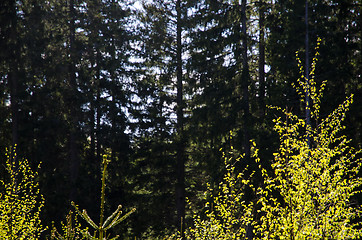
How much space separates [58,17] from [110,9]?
272cm

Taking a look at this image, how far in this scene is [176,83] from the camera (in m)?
19.7

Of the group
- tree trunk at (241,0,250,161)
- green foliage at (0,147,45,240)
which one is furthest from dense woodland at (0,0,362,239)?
green foliage at (0,147,45,240)

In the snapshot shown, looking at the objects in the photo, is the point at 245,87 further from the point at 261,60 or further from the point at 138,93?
the point at 138,93

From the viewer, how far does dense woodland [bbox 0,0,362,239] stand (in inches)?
679

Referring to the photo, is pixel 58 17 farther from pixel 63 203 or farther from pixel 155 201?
pixel 155 201

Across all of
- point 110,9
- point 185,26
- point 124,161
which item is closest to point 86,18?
point 110,9

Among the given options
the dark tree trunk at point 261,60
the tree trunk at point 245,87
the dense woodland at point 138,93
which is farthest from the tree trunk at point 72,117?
the dark tree trunk at point 261,60

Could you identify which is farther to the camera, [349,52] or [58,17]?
[58,17]

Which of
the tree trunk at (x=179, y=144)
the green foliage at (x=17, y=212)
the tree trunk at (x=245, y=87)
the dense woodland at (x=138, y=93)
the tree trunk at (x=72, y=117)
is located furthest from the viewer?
the tree trunk at (x=72, y=117)

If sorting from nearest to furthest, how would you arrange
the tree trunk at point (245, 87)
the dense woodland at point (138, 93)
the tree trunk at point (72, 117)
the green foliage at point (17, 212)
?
the green foliage at point (17, 212) → the tree trunk at point (245, 87) → the dense woodland at point (138, 93) → the tree trunk at point (72, 117)

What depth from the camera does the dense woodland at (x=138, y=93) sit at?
679 inches

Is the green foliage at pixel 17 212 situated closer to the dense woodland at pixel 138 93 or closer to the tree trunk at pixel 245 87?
the dense woodland at pixel 138 93

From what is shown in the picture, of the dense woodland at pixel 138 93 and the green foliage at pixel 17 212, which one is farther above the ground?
the dense woodland at pixel 138 93

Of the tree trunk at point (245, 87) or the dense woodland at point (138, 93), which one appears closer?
the tree trunk at point (245, 87)
